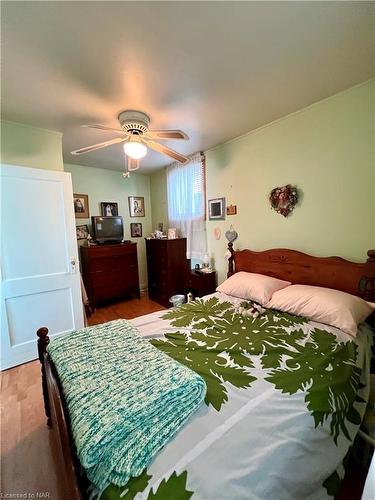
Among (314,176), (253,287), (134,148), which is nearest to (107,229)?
(134,148)

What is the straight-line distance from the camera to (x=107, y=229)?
386 centimetres

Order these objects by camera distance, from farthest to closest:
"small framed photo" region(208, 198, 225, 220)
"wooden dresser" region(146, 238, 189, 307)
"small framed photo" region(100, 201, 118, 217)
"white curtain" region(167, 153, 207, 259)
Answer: "small framed photo" region(100, 201, 118, 217) < "wooden dresser" region(146, 238, 189, 307) < "white curtain" region(167, 153, 207, 259) < "small framed photo" region(208, 198, 225, 220)

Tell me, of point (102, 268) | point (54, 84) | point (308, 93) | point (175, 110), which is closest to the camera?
point (54, 84)

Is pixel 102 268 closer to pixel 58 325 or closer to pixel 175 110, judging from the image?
pixel 58 325

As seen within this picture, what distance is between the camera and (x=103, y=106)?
1.88m

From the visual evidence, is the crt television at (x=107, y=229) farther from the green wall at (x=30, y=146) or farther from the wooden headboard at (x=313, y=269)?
the wooden headboard at (x=313, y=269)

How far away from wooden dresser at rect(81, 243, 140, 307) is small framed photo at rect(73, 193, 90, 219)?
24.4 inches

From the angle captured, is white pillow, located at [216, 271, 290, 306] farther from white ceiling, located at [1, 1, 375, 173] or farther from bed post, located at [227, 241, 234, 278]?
white ceiling, located at [1, 1, 375, 173]

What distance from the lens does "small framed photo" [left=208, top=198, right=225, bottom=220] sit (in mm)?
3031

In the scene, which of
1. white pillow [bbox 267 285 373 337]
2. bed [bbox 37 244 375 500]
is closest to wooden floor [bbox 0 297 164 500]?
bed [bbox 37 244 375 500]

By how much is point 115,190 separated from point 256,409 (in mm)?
4148

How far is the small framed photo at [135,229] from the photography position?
14.8ft

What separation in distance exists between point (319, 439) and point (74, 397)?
104cm

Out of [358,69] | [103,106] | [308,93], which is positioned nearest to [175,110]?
[103,106]
